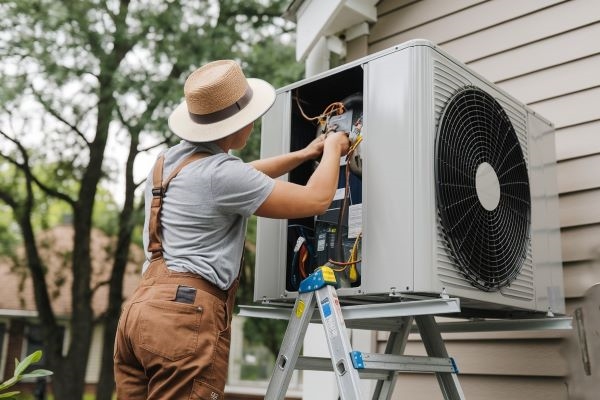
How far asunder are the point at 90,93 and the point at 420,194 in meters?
7.85

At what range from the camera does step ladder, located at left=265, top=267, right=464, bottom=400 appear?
1.97 meters

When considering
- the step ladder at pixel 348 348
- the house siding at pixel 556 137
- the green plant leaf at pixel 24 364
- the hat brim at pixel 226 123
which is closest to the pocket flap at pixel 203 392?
the step ladder at pixel 348 348

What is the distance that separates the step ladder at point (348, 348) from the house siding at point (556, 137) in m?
0.83

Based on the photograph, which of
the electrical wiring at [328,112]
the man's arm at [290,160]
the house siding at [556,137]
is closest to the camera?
the man's arm at [290,160]

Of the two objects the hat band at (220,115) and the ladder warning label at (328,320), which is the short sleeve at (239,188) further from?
the ladder warning label at (328,320)

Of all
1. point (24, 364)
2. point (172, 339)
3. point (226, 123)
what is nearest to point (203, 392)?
point (172, 339)

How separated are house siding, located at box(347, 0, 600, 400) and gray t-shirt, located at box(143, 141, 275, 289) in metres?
1.61

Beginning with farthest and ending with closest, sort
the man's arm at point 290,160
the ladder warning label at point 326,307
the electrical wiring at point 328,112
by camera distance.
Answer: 1. the electrical wiring at point 328,112
2. the man's arm at point 290,160
3. the ladder warning label at point 326,307

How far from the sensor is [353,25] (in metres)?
4.16

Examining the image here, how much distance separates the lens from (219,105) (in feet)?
7.15

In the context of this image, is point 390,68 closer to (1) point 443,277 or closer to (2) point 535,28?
(1) point 443,277

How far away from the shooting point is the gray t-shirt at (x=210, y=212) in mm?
2014

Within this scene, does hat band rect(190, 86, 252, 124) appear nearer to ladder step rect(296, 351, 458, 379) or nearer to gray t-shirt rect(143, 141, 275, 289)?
gray t-shirt rect(143, 141, 275, 289)

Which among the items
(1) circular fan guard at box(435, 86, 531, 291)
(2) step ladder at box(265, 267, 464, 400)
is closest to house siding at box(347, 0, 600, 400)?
(1) circular fan guard at box(435, 86, 531, 291)
